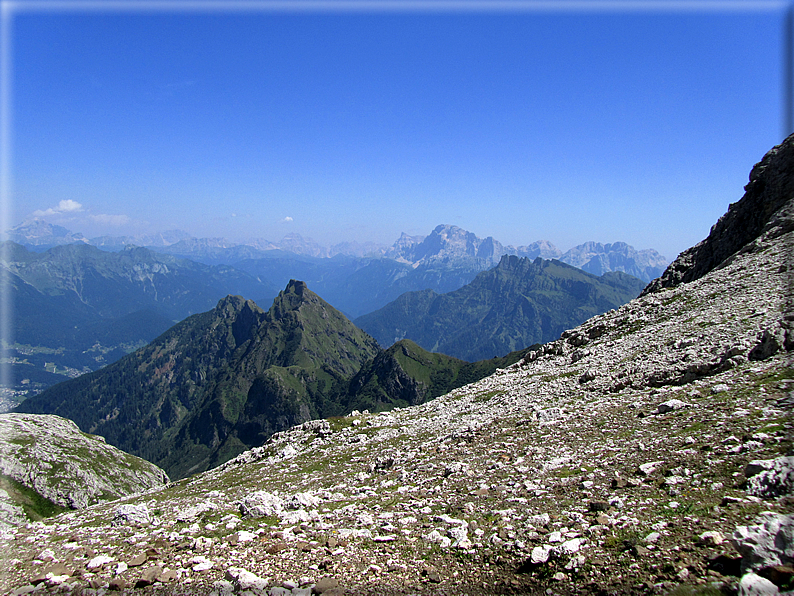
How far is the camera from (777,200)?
51531 millimetres

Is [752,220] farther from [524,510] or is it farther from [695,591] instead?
[695,591]

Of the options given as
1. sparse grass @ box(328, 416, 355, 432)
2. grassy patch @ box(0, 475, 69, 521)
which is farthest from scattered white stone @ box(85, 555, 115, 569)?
grassy patch @ box(0, 475, 69, 521)

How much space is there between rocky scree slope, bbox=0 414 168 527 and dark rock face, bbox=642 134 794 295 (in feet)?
339

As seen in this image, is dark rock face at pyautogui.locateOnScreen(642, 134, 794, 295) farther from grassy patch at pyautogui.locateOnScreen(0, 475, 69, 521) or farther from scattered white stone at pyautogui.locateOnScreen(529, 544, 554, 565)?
grassy patch at pyautogui.locateOnScreen(0, 475, 69, 521)

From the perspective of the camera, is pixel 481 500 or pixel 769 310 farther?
pixel 769 310

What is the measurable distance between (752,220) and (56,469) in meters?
129

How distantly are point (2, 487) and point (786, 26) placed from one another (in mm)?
101247

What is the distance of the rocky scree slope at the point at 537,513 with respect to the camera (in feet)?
29.3

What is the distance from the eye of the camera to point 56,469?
3177 inches

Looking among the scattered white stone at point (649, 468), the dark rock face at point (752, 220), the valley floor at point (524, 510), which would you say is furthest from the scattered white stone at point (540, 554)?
the dark rock face at point (752, 220)

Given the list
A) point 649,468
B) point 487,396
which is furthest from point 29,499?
point 649,468

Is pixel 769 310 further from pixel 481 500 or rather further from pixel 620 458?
pixel 481 500

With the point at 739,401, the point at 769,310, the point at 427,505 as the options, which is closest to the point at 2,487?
the point at 427,505

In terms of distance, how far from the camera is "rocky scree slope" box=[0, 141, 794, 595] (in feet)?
29.3
